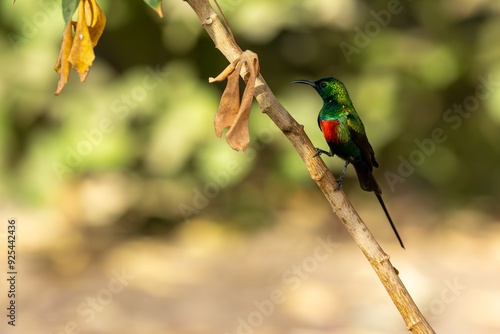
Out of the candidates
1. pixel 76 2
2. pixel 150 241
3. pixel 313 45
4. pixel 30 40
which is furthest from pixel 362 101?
pixel 76 2

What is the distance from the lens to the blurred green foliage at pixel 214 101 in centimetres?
351

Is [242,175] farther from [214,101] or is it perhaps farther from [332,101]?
[332,101]

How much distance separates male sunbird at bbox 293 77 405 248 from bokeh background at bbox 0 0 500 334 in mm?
2266

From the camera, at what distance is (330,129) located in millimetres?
1115

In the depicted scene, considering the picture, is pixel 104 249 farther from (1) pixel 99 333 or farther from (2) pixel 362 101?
(2) pixel 362 101

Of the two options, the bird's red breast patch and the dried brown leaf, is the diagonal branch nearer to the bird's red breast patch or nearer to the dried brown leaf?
the dried brown leaf

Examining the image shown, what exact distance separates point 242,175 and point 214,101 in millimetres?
472

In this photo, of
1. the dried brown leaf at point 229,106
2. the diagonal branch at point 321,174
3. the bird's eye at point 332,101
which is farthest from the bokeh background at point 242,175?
the dried brown leaf at point 229,106

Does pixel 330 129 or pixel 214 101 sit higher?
pixel 330 129

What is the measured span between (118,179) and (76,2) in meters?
3.44

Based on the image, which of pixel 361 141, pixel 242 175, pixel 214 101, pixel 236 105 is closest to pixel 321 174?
pixel 236 105

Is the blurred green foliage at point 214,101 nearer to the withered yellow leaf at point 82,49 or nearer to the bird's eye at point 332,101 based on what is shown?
the bird's eye at point 332,101

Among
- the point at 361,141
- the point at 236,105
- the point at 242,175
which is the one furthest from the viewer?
the point at 242,175

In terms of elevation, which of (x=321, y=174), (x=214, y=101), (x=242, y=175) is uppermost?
(x=321, y=174)
